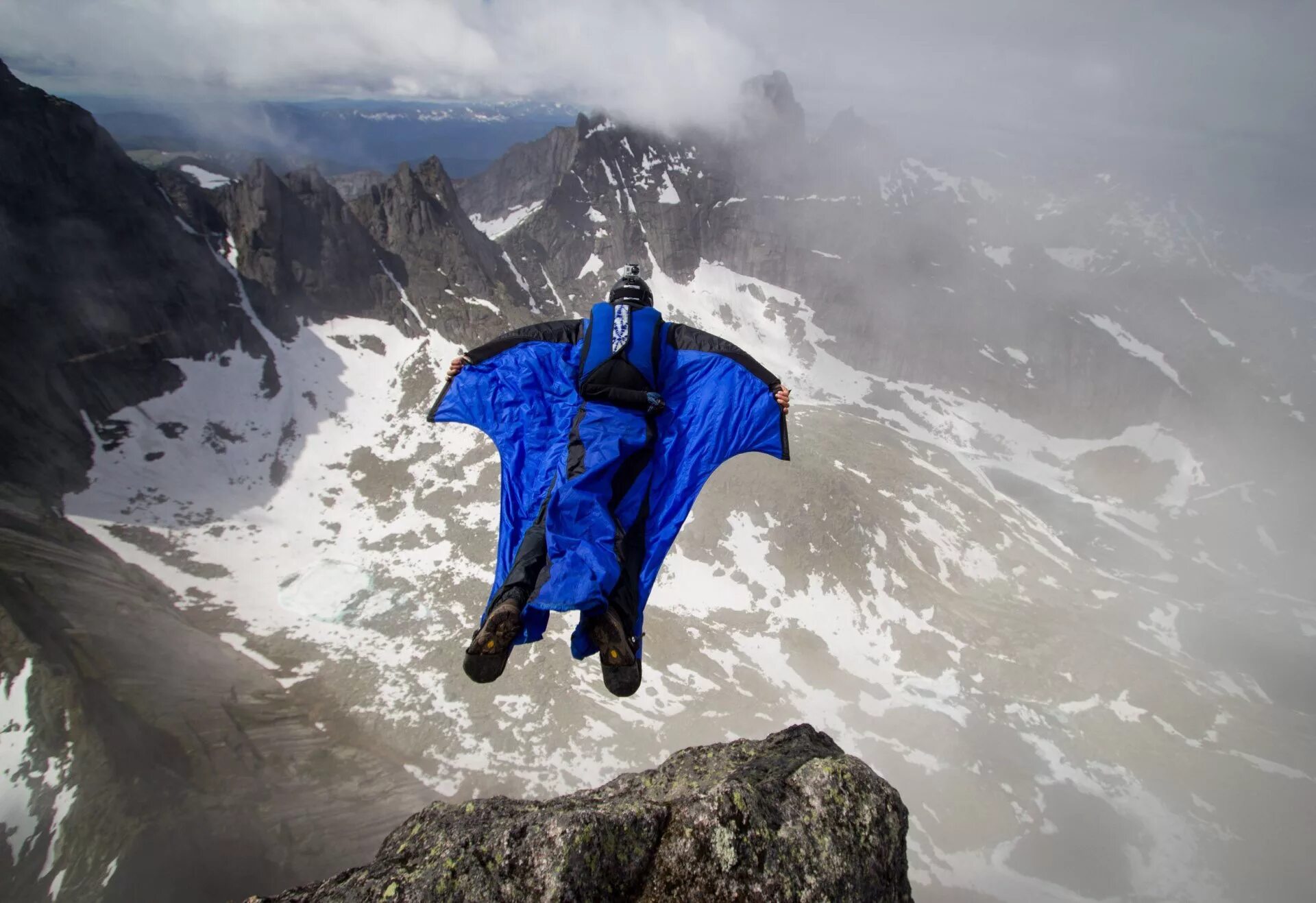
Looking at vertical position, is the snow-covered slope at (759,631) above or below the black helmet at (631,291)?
below

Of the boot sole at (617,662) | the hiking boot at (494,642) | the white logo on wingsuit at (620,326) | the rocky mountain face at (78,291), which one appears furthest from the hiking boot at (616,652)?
the rocky mountain face at (78,291)

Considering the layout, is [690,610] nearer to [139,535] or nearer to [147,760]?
[147,760]

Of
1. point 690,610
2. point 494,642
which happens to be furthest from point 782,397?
point 690,610

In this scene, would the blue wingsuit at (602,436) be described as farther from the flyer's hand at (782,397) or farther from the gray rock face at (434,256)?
the gray rock face at (434,256)

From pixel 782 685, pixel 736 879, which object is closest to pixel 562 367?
pixel 736 879

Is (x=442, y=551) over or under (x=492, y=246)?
under

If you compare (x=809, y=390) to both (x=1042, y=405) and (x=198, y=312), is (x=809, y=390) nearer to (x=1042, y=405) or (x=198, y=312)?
(x=1042, y=405)

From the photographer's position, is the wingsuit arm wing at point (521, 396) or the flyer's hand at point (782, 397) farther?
the wingsuit arm wing at point (521, 396)

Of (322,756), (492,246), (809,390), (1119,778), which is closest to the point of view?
(322,756)
